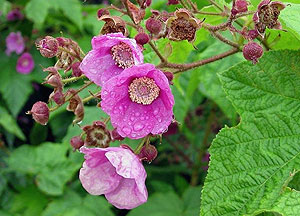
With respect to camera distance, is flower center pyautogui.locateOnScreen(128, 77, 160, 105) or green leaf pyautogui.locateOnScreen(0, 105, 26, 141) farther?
green leaf pyautogui.locateOnScreen(0, 105, 26, 141)

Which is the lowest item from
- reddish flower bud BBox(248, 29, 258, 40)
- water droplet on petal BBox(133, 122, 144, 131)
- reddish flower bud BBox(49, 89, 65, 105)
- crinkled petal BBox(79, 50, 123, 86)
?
water droplet on petal BBox(133, 122, 144, 131)

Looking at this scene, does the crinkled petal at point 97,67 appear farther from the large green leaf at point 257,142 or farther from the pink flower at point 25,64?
the pink flower at point 25,64

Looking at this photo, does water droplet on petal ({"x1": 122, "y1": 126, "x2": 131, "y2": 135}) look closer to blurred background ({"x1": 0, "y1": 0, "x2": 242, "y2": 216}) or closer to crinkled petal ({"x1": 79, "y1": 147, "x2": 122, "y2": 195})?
crinkled petal ({"x1": 79, "y1": 147, "x2": 122, "y2": 195})

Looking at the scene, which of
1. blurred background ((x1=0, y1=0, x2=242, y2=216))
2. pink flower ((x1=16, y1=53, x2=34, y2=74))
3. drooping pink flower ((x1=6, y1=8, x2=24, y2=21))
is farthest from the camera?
drooping pink flower ((x1=6, y1=8, x2=24, y2=21))

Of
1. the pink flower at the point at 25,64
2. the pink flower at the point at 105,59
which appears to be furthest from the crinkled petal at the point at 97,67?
the pink flower at the point at 25,64

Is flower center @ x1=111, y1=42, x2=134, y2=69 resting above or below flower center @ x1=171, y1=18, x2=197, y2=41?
below

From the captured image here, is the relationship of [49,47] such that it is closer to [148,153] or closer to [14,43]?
[148,153]

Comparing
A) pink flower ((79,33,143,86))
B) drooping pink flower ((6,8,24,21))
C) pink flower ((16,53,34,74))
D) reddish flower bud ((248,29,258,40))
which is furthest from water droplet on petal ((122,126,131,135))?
drooping pink flower ((6,8,24,21))

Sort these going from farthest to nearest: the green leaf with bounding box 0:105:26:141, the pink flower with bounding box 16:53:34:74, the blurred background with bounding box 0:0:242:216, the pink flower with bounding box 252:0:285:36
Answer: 1. the pink flower with bounding box 16:53:34:74
2. the green leaf with bounding box 0:105:26:141
3. the blurred background with bounding box 0:0:242:216
4. the pink flower with bounding box 252:0:285:36

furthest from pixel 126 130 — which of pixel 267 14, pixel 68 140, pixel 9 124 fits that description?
pixel 9 124
